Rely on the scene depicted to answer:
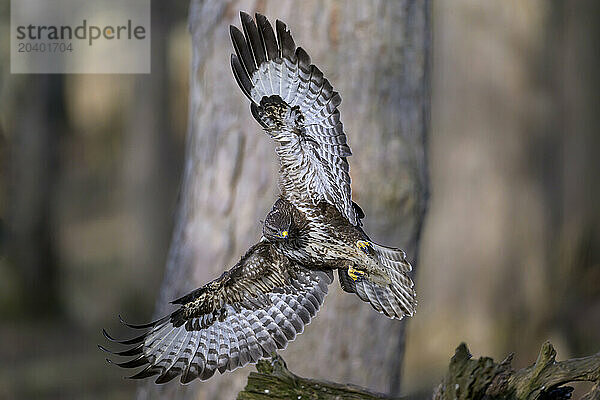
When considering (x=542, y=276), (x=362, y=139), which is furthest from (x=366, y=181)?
(x=542, y=276)

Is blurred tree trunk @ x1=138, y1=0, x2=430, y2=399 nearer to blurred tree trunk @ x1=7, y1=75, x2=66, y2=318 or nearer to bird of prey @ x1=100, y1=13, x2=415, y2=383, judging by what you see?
bird of prey @ x1=100, y1=13, x2=415, y2=383

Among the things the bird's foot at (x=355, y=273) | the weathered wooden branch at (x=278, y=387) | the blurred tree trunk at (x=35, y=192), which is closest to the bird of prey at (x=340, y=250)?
the bird's foot at (x=355, y=273)

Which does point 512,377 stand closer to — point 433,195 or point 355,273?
point 355,273

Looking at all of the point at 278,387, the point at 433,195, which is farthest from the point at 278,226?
the point at 433,195

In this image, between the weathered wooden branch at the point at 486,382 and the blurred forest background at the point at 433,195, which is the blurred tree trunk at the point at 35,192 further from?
the weathered wooden branch at the point at 486,382

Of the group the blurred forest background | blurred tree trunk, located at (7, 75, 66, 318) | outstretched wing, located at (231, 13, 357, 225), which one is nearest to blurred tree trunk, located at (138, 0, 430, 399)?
the blurred forest background

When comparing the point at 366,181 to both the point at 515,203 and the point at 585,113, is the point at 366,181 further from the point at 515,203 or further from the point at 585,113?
the point at 585,113
